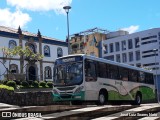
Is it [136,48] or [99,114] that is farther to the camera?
[136,48]

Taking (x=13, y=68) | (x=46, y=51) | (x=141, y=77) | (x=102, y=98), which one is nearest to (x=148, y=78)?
(x=141, y=77)

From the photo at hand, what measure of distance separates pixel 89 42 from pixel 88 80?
234 ft

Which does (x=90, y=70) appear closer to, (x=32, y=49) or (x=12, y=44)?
(x=12, y=44)

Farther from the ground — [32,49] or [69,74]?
[32,49]

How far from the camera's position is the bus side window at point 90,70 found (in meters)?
18.1

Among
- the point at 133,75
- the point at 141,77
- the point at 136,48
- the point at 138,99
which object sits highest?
the point at 136,48

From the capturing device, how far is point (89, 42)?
89.2 meters

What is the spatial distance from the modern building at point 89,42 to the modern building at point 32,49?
27768 millimetres

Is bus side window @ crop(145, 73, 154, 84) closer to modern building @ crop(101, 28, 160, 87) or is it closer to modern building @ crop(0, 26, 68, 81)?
modern building @ crop(0, 26, 68, 81)

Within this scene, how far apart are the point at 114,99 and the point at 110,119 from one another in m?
11.2

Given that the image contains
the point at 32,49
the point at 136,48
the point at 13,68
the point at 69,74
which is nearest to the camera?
the point at 69,74

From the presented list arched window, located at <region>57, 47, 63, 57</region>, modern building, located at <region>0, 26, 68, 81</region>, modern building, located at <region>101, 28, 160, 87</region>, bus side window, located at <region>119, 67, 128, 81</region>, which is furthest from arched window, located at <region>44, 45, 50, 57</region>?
bus side window, located at <region>119, 67, 128, 81</region>

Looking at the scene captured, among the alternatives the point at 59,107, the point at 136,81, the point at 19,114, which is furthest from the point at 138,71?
the point at 19,114

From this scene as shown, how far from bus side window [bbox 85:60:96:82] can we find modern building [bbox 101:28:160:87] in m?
51.8
